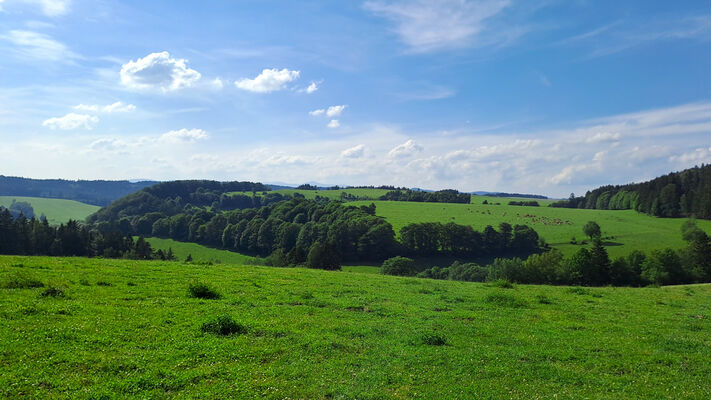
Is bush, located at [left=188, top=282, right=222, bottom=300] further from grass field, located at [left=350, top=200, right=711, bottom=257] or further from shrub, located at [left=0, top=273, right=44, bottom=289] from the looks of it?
grass field, located at [left=350, top=200, right=711, bottom=257]

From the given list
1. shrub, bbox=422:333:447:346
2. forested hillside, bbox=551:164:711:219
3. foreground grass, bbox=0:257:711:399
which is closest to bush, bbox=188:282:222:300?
foreground grass, bbox=0:257:711:399

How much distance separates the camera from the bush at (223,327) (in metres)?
12.8

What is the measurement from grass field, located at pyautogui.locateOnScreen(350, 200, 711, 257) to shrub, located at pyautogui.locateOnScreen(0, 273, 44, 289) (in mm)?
106112

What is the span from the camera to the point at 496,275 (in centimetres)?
7731

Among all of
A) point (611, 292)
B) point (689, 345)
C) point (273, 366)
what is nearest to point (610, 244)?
point (611, 292)

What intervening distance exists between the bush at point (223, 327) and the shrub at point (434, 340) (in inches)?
272

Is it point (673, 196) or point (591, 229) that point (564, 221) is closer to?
point (591, 229)

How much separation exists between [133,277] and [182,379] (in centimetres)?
1414

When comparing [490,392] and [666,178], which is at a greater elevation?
[666,178]

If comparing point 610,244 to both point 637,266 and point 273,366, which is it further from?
point 273,366

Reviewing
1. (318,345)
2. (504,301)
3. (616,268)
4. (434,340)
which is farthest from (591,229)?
(318,345)

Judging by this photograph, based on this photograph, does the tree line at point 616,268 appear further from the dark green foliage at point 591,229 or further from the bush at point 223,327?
the bush at point 223,327

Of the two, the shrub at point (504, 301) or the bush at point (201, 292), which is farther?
the shrub at point (504, 301)

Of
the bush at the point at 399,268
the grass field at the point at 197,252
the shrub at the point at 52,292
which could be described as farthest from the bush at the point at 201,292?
the grass field at the point at 197,252
